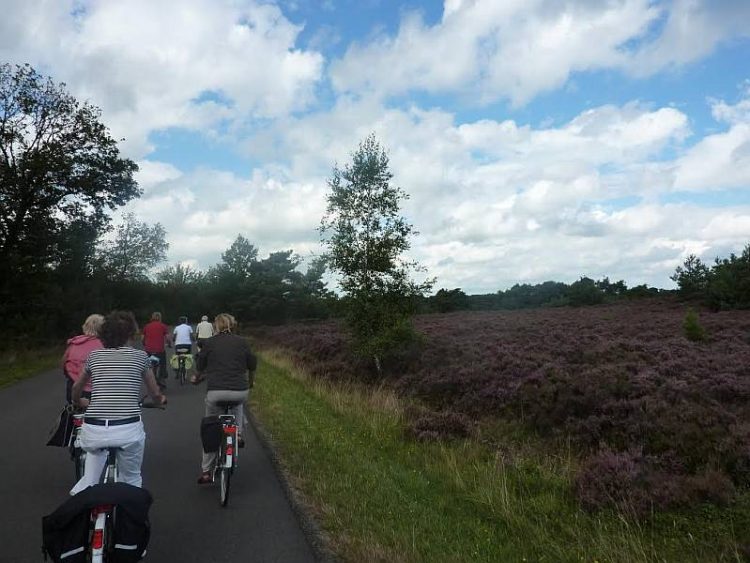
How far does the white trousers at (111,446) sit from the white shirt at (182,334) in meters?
13.6

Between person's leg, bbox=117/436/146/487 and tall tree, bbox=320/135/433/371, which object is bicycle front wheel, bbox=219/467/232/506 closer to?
person's leg, bbox=117/436/146/487

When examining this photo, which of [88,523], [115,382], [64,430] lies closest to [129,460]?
[115,382]

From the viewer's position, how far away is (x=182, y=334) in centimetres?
1797

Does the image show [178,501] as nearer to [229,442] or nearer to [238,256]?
[229,442]

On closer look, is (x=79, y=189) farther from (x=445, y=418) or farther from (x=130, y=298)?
(x=130, y=298)

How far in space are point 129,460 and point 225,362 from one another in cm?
248

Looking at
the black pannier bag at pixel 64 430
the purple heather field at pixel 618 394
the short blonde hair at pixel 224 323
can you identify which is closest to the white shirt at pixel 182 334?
the purple heather field at pixel 618 394

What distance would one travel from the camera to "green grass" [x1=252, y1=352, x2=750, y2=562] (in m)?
5.36

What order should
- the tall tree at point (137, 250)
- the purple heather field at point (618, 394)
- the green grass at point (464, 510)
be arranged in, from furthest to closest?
the tall tree at point (137, 250) → the purple heather field at point (618, 394) → the green grass at point (464, 510)

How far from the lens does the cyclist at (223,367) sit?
7.08m

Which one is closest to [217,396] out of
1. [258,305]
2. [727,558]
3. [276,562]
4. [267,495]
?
[267,495]

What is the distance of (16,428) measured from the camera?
10.6 meters

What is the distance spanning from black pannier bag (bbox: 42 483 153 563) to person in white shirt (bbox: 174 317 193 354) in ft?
48.2

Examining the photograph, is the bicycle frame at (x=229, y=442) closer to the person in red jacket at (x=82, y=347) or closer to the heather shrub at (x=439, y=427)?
the person in red jacket at (x=82, y=347)
